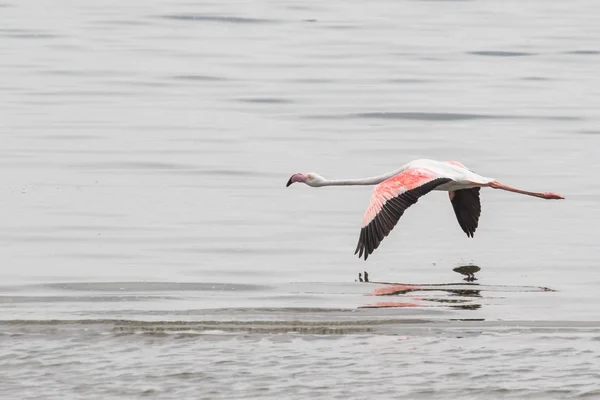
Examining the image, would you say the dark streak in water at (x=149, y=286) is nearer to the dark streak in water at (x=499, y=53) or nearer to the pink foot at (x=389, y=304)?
the pink foot at (x=389, y=304)

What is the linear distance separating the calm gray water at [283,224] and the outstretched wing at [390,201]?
10.2 inches

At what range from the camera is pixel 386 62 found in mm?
23016

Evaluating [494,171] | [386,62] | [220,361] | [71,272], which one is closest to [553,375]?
[220,361]

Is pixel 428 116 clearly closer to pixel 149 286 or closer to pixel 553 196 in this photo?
pixel 553 196

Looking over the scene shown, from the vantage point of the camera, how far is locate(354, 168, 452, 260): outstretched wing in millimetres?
10742

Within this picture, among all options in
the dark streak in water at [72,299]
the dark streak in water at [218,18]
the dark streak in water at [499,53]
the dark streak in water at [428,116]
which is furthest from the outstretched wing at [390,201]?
the dark streak in water at [218,18]

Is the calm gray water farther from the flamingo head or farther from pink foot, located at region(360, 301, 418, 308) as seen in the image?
the flamingo head

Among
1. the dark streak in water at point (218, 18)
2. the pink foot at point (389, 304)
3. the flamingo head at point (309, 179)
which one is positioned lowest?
the pink foot at point (389, 304)

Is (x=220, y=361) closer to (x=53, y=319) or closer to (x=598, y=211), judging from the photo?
(x=53, y=319)

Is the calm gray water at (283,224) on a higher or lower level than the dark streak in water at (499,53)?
lower

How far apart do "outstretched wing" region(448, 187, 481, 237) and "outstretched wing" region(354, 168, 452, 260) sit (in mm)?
634

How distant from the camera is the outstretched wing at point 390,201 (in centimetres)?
1074

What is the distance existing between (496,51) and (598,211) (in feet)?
39.5

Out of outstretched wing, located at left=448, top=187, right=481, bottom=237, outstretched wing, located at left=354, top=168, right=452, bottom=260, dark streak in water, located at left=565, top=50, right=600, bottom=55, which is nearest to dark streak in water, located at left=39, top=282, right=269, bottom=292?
outstretched wing, located at left=354, top=168, right=452, bottom=260
